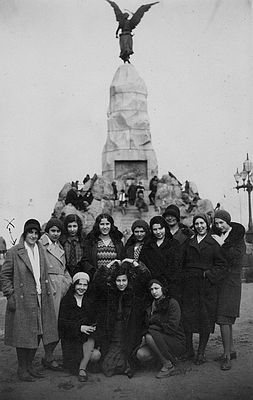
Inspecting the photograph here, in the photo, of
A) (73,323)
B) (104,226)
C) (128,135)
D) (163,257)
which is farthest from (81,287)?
(128,135)

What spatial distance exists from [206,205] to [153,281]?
21.1 m

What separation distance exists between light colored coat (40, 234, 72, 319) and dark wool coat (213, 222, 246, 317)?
1715 millimetres

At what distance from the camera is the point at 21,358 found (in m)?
5.20

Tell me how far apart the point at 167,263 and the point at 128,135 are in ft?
67.9

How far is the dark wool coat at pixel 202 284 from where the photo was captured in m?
5.63

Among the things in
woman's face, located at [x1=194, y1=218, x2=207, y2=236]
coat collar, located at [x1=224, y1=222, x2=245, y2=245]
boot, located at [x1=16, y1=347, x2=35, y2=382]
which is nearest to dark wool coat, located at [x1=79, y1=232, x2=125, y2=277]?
woman's face, located at [x1=194, y1=218, x2=207, y2=236]

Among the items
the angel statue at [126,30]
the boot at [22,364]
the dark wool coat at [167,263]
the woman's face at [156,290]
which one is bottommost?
the boot at [22,364]

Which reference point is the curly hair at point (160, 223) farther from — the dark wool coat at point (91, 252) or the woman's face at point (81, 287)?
the woman's face at point (81, 287)

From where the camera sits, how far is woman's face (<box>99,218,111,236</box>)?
593 cm

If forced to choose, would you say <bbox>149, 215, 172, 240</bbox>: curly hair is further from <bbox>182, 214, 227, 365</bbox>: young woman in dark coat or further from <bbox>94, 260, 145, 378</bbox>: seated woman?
<bbox>94, 260, 145, 378</bbox>: seated woman

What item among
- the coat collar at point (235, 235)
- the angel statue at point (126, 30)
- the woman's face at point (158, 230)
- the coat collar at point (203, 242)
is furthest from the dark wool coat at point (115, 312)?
the angel statue at point (126, 30)

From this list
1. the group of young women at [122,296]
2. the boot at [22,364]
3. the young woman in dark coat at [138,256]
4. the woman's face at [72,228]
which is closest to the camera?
the boot at [22,364]

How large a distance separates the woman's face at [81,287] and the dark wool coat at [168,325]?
73 centimetres

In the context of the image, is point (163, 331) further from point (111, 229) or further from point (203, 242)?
point (111, 229)
